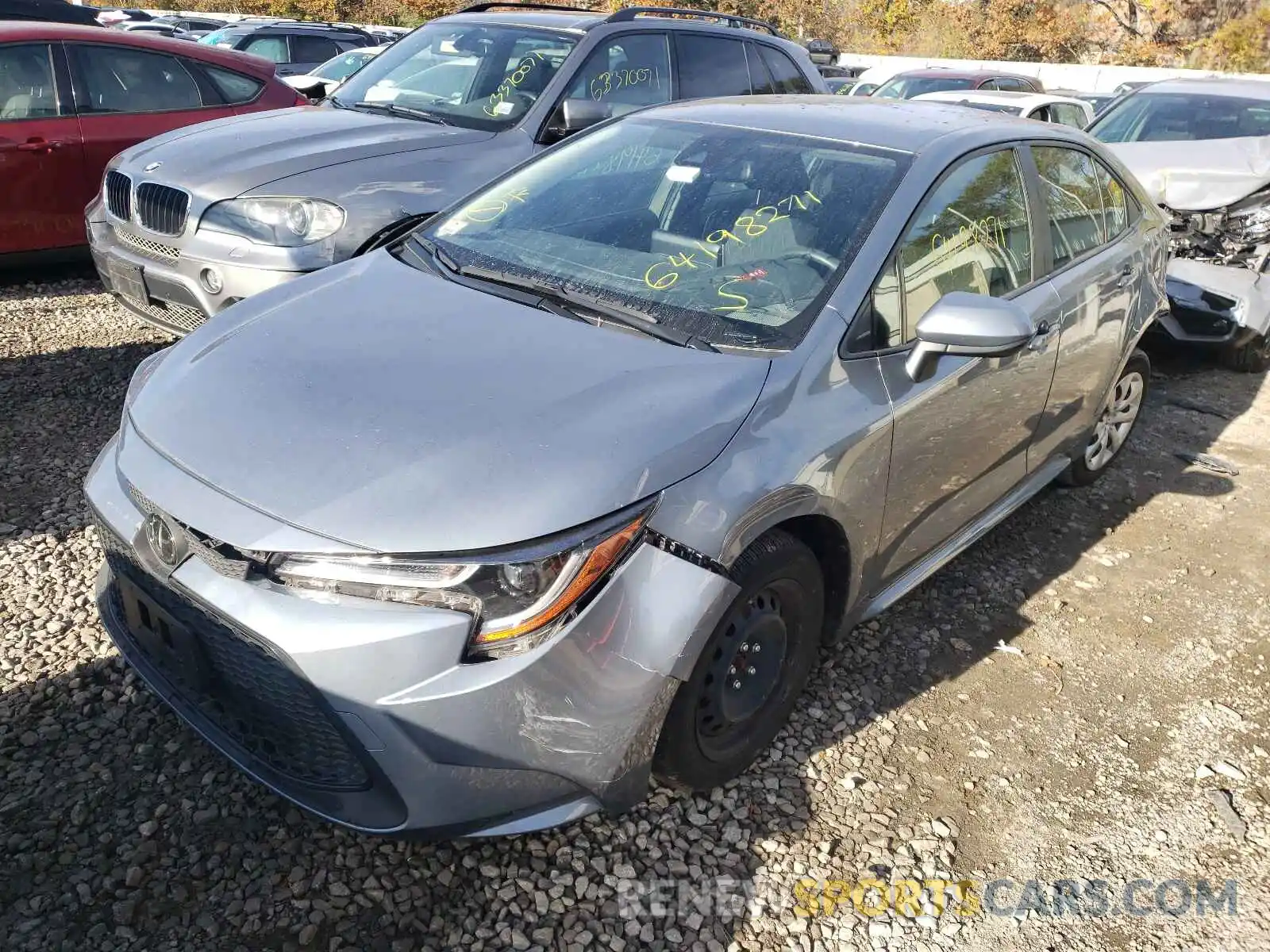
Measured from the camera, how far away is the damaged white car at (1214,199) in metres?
6.27

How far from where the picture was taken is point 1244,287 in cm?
632

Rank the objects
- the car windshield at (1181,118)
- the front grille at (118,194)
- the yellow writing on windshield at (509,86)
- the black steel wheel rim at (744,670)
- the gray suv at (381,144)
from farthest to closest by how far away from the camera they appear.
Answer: the car windshield at (1181,118), the yellow writing on windshield at (509,86), the front grille at (118,194), the gray suv at (381,144), the black steel wheel rim at (744,670)

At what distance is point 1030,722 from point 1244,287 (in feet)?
15.1

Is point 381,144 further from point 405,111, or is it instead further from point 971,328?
point 971,328

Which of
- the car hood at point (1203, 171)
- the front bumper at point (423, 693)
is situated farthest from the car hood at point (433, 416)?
the car hood at point (1203, 171)

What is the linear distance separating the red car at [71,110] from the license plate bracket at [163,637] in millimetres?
4575

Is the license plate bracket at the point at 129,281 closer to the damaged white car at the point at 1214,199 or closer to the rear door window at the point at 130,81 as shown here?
the rear door window at the point at 130,81

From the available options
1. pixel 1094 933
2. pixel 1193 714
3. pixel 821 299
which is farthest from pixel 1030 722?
pixel 821 299

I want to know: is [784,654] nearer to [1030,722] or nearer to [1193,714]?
[1030,722]

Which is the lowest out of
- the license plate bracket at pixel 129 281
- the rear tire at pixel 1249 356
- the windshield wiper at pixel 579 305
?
the rear tire at pixel 1249 356

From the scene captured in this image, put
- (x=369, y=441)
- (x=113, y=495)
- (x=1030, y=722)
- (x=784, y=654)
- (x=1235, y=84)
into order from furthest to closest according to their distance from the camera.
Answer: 1. (x=1235, y=84)
2. (x=1030, y=722)
3. (x=784, y=654)
4. (x=113, y=495)
5. (x=369, y=441)

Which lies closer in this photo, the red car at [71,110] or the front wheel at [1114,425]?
the front wheel at [1114,425]

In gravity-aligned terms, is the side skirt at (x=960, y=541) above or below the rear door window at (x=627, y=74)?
below

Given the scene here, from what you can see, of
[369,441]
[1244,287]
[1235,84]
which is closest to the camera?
[369,441]
